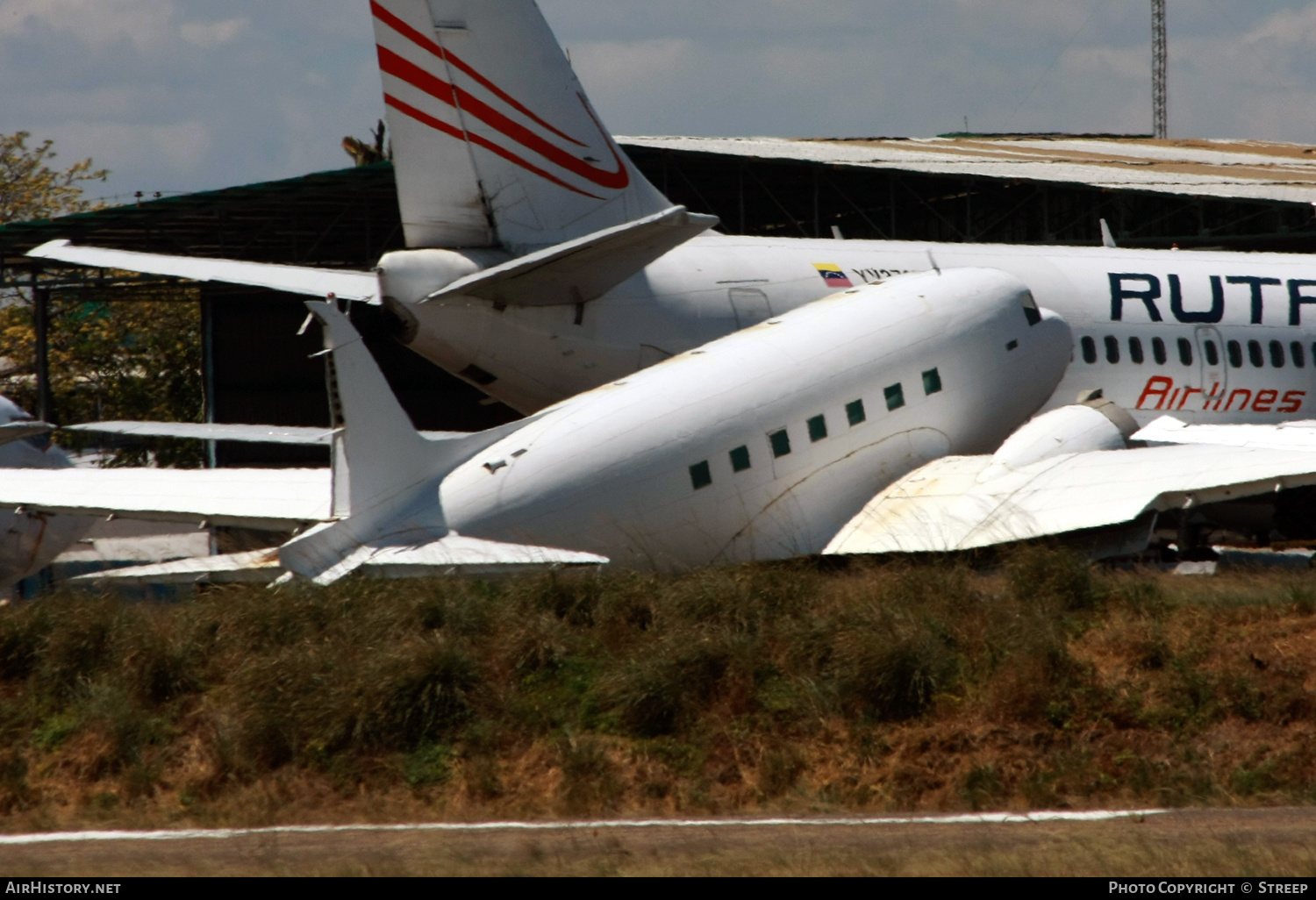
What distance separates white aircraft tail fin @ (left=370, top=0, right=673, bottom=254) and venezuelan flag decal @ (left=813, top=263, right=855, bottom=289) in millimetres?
4167

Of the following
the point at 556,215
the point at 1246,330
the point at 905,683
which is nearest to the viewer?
the point at 905,683

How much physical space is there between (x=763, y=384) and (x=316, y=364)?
32227 millimetres

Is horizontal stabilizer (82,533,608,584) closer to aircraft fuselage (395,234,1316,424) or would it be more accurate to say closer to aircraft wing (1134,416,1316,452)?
aircraft fuselage (395,234,1316,424)

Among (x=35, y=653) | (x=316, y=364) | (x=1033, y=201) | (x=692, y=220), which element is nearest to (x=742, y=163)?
(x=1033, y=201)

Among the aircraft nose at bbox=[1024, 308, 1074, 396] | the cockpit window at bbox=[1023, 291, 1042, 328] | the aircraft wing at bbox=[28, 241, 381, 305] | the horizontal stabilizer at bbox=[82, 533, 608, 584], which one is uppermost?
the aircraft wing at bbox=[28, 241, 381, 305]

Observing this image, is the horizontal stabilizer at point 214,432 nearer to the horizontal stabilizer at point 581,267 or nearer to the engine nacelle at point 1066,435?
the horizontal stabilizer at point 581,267

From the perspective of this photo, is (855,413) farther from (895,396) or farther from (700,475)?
(700,475)

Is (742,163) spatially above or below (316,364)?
above

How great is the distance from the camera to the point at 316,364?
1927 inches

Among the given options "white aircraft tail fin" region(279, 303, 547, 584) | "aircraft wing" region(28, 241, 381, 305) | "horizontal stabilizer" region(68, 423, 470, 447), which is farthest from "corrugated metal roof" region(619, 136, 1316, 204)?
"white aircraft tail fin" region(279, 303, 547, 584)

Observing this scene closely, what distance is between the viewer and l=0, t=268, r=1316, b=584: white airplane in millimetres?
16859

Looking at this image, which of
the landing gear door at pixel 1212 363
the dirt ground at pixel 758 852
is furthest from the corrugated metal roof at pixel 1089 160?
the dirt ground at pixel 758 852

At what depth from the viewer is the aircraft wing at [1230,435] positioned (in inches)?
955
